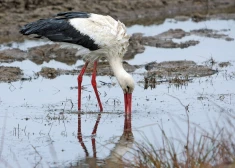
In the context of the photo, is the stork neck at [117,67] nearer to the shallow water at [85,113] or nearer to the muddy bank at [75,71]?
the shallow water at [85,113]

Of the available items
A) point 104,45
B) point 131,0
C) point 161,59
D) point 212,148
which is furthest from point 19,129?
point 131,0

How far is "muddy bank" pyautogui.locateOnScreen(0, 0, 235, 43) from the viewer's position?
708 inches

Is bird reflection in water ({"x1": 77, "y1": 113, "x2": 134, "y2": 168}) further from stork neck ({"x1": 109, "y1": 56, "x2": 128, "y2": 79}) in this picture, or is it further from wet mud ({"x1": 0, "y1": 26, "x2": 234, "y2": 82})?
wet mud ({"x1": 0, "y1": 26, "x2": 234, "y2": 82})

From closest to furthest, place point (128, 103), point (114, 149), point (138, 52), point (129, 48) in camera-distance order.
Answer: point (114, 149)
point (128, 103)
point (138, 52)
point (129, 48)

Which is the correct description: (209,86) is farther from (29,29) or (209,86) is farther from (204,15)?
(204,15)

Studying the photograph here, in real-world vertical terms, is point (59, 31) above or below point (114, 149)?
above

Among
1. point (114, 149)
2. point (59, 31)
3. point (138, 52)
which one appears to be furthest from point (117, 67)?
point (138, 52)

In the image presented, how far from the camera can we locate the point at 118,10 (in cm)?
2047

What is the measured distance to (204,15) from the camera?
20.8 m

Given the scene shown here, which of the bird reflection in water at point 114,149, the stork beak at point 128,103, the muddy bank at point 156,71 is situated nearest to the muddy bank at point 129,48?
the muddy bank at point 156,71

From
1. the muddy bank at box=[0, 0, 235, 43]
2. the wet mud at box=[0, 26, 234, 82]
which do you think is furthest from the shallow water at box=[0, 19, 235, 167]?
the muddy bank at box=[0, 0, 235, 43]

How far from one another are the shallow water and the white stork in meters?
0.47

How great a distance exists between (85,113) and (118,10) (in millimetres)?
10293

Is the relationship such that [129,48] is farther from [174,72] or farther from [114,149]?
[114,149]
